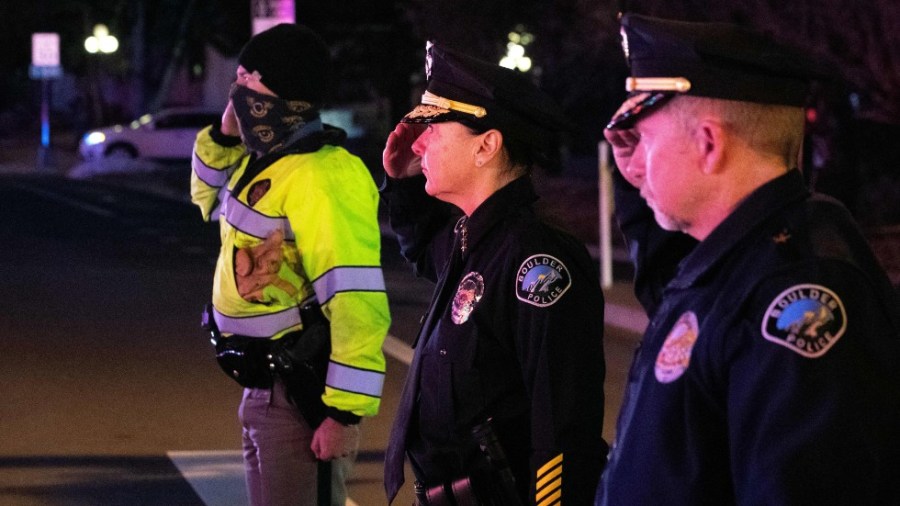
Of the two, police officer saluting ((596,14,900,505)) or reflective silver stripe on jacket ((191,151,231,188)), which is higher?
police officer saluting ((596,14,900,505))

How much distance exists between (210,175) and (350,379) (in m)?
1.12

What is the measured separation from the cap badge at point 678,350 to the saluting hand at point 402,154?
1.76 meters

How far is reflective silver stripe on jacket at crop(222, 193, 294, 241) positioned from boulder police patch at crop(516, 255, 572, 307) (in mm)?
1046

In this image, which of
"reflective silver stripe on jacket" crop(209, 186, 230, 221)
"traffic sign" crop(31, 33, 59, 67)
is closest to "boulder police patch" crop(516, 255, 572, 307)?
"reflective silver stripe on jacket" crop(209, 186, 230, 221)

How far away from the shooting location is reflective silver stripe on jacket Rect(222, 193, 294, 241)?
4.02 meters

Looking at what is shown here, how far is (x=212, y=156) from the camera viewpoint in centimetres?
475

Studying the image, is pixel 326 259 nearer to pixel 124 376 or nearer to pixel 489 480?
pixel 489 480

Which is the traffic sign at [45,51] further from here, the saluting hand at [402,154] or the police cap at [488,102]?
the police cap at [488,102]

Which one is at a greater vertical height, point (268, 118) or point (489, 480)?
point (268, 118)

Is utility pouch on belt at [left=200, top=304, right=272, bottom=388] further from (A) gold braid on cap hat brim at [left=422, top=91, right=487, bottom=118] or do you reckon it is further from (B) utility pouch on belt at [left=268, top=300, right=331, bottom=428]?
(A) gold braid on cap hat brim at [left=422, top=91, right=487, bottom=118]

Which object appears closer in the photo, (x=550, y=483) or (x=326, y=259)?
(x=550, y=483)

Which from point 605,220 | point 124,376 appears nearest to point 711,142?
point 124,376

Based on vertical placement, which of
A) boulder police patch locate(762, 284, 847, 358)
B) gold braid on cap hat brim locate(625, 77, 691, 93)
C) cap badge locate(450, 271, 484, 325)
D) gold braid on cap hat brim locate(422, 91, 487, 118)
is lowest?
cap badge locate(450, 271, 484, 325)

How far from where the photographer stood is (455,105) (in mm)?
3338
